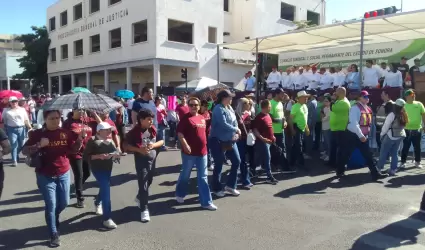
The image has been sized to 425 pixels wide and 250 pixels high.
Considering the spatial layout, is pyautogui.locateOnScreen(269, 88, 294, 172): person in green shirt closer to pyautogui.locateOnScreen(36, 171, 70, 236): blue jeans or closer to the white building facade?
pyautogui.locateOnScreen(36, 171, 70, 236): blue jeans

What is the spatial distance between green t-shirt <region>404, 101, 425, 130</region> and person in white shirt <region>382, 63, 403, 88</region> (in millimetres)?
4695

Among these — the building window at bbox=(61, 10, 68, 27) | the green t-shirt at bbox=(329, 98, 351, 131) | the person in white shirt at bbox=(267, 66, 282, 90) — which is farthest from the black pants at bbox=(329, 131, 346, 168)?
the building window at bbox=(61, 10, 68, 27)

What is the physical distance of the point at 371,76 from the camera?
13.3 m

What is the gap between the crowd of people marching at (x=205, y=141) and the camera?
4406 millimetres

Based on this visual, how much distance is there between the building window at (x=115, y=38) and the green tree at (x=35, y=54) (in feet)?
42.9

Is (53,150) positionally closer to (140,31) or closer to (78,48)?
(140,31)

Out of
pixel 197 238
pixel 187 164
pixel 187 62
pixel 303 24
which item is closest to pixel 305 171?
pixel 187 164

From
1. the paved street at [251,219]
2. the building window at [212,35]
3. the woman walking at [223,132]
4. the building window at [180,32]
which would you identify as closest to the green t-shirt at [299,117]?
the paved street at [251,219]

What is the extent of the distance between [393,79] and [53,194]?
1205 centimetres

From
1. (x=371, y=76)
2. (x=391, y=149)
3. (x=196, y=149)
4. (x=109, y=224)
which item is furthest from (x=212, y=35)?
(x=109, y=224)

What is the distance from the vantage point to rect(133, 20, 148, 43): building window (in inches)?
980

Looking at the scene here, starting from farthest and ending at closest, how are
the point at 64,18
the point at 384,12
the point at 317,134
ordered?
the point at 64,18 < the point at 384,12 < the point at 317,134

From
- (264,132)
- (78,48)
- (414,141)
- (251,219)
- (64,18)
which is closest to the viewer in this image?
(251,219)

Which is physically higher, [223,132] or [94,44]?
[94,44]
